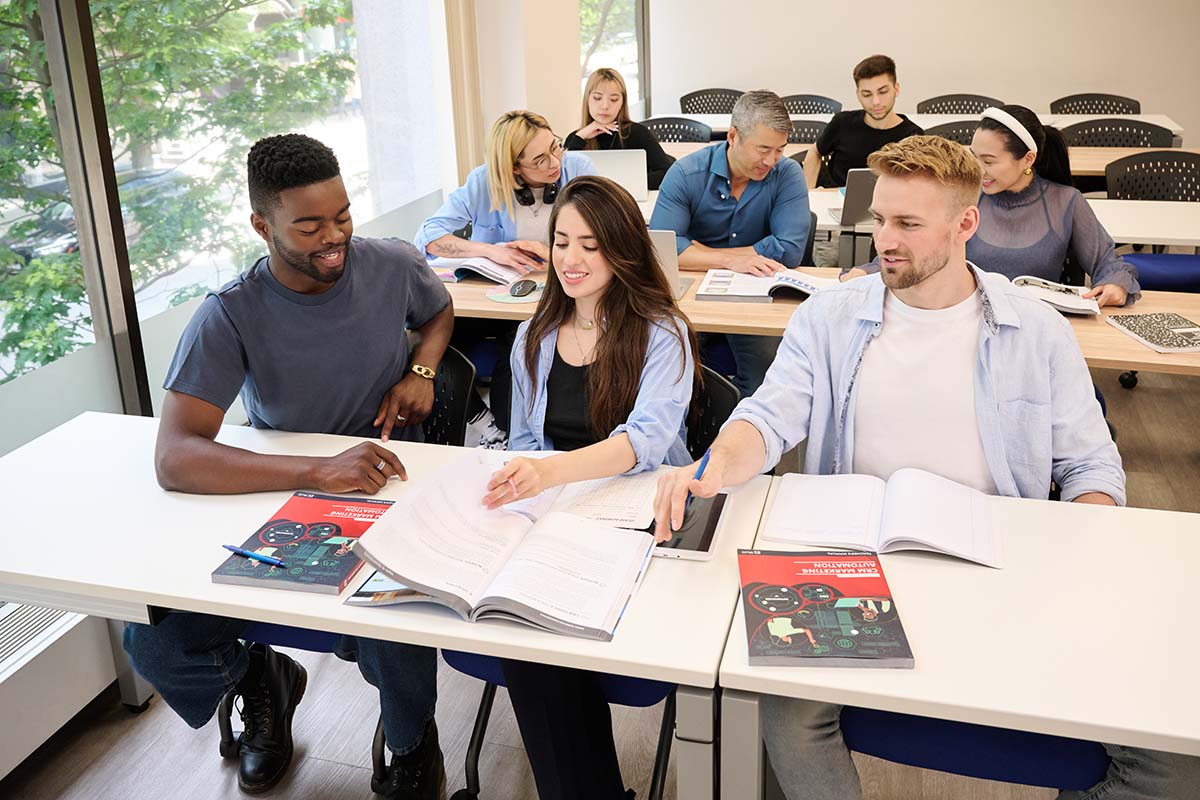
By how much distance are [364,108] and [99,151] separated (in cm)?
204

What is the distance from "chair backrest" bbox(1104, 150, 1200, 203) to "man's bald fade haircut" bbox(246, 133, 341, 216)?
13.1 feet

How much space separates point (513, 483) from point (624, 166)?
2.64 meters

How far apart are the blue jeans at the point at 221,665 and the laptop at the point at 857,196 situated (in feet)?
8.16

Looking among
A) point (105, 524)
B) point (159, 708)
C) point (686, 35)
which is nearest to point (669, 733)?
point (105, 524)

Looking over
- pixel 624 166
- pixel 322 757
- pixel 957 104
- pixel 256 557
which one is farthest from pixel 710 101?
pixel 256 557

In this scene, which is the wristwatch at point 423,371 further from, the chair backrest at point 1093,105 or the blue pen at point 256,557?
the chair backrest at point 1093,105

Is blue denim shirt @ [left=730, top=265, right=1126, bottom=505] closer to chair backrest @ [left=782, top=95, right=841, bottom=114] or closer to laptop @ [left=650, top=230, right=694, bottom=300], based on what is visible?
laptop @ [left=650, top=230, right=694, bottom=300]

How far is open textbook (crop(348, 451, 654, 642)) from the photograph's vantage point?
Answer: 5.10 ft

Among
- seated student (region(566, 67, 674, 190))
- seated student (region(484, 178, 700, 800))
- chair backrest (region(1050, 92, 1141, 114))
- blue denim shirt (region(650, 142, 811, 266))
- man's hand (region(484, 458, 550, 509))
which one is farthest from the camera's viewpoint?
chair backrest (region(1050, 92, 1141, 114))

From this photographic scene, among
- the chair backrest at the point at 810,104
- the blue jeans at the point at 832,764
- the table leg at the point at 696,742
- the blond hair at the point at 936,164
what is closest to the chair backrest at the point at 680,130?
the chair backrest at the point at 810,104

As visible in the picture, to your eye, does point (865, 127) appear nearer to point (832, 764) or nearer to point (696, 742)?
point (832, 764)

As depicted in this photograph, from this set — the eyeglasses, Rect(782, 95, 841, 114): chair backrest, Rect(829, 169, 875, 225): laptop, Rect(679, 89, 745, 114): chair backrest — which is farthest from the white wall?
the eyeglasses

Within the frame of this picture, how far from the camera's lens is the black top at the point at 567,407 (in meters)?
2.32

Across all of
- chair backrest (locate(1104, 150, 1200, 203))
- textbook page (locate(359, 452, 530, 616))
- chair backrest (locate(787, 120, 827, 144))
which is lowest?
textbook page (locate(359, 452, 530, 616))
